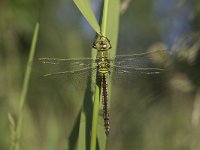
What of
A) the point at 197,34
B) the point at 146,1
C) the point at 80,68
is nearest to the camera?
the point at 80,68

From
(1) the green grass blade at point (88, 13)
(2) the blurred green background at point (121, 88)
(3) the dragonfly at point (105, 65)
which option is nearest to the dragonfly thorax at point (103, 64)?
(3) the dragonfly at point (105, 65)

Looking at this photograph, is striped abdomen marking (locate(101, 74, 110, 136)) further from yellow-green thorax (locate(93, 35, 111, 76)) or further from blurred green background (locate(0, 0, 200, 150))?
blurred green background (locate(0, 0, 200, 150))

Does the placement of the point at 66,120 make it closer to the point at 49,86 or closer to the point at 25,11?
the point at 49,86

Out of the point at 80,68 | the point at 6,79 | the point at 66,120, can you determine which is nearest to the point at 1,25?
the point at 6,79

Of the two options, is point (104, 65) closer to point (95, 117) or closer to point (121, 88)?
point (95, 117)

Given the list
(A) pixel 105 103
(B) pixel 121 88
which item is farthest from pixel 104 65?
(B) pixel 121 88

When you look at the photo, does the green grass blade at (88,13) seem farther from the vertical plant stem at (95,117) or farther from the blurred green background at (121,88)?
the blurred green background at (121,88)

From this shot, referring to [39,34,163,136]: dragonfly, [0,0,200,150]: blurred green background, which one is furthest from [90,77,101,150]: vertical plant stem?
[0,0,200,150]: blurred green background
